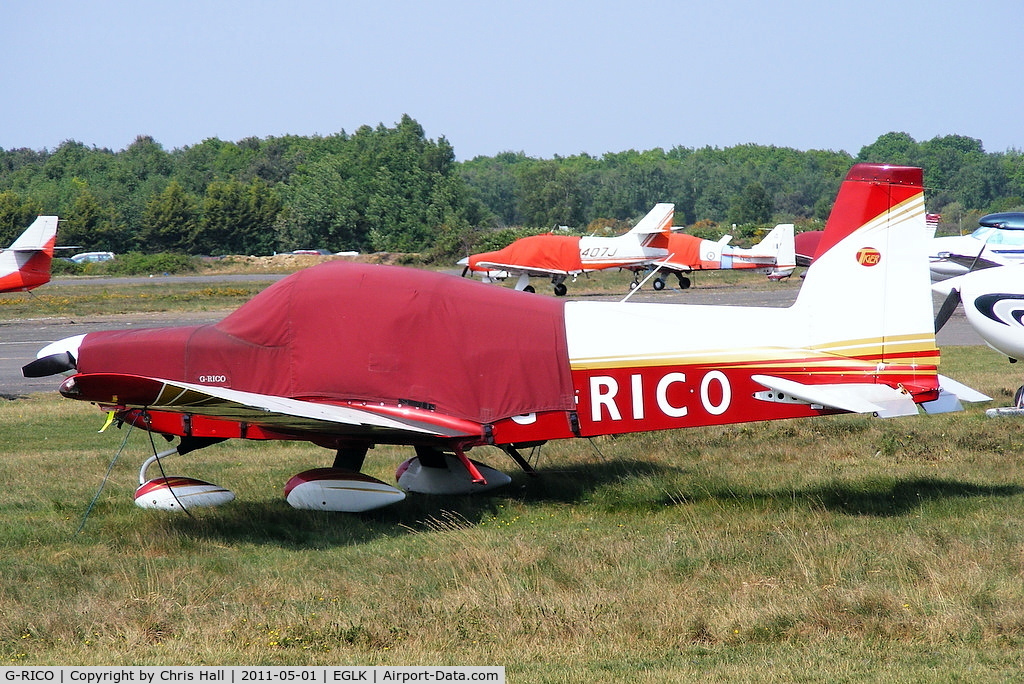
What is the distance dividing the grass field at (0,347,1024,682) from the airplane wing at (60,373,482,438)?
33.8 inches

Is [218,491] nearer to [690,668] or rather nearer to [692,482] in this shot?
[692,482]

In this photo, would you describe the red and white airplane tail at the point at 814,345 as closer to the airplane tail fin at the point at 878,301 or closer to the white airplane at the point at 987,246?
the airplane tail fin at the point at 878,301

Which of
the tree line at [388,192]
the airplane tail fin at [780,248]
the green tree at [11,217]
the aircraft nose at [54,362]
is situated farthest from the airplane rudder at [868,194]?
the green tree at [11,217]

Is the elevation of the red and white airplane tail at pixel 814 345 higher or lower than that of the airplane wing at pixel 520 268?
higher

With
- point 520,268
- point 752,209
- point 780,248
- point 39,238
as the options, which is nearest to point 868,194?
point 39,238

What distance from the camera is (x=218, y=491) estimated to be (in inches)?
337

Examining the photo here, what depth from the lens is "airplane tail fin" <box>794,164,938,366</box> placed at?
8000 millimetres

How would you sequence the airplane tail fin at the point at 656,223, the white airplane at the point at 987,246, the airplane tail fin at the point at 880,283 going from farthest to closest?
1. the airplane tail fin at the point at 656,223
2. the white airplane at the point at 987,246
3. the airplane tail fin at the point at 880,283

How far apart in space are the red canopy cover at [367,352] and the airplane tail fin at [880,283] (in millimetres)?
2339

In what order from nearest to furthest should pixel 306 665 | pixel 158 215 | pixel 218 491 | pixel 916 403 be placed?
pixel 306 665 → pixel 916 403 → pixel 218 491 → pixel 158 215

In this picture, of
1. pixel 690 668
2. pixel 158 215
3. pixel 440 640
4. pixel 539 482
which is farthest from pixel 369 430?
pixel 158 215

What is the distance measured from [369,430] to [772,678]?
14.2 feet

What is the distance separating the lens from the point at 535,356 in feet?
27.2

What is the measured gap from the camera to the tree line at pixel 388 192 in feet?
273
